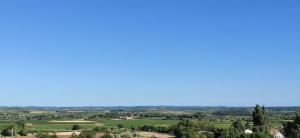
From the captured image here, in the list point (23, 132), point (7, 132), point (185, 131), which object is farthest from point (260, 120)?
point (23, 132)

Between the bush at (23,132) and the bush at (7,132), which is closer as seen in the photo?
the bush at (7,132)

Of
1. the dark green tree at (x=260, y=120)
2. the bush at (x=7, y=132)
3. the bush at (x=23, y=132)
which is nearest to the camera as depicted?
the dark green tree at (x=260, y=120)

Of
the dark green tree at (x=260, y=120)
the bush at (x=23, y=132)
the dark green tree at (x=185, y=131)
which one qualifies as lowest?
the bush at (x=23, y=132)

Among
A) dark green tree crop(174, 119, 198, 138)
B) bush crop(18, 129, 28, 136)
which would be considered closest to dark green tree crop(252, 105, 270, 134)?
dark green tree crop(174, 119, 198, 138)

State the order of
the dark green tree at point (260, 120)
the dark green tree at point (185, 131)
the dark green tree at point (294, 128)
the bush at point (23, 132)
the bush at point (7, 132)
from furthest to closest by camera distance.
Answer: the bush at point (23, 132) → the bush at point (7, 132) → the dark green tree at point (185, 131) → the dark green tree at point (260, 120) → the dark green tree at point (294, 128)

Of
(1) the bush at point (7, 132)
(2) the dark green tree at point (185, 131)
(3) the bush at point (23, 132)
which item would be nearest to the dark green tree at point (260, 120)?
(2) the dark green tree at point (185, 131)

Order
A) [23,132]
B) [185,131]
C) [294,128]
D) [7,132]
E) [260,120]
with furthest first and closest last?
[23,132] → [7,132] → [185,131] → [294,128] → [260,120]

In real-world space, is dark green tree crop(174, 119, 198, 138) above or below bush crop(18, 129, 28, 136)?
above

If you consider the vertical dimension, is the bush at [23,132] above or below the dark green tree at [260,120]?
below

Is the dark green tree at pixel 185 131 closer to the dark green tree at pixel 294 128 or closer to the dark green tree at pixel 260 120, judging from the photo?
the dark green tree at pixel 260 120

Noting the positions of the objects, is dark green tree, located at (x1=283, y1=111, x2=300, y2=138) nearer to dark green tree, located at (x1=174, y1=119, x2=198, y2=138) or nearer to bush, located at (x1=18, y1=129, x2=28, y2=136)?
dark green tree, located at (x1=174, y1=119, x2=198, y2=138)

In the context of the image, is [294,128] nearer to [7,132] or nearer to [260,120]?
[260,120]

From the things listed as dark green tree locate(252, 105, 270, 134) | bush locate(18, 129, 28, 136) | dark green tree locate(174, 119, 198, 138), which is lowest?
bush locate(18, 129, 28, 136)

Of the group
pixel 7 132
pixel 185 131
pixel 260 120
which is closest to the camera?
pixel 260 120
